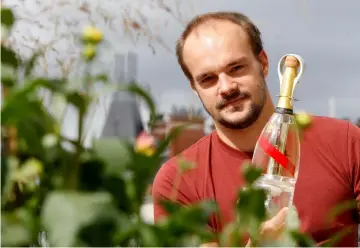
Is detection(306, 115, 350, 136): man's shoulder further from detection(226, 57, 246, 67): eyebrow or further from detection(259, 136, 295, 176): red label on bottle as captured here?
detection(259, 136, 295, 176): red label on bottle

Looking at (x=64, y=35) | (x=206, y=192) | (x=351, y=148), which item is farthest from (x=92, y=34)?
(x=351, y=148)

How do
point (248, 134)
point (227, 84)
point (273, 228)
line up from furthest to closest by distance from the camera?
point (248, 134)
point (227, 84)
point (273, 228)

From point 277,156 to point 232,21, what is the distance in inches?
38.4

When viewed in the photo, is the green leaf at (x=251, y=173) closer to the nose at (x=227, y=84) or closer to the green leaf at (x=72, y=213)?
the green leaf at (x=72, y=213)

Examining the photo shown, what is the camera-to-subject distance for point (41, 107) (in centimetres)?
34

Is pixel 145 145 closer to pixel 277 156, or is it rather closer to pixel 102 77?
pixel 102 77

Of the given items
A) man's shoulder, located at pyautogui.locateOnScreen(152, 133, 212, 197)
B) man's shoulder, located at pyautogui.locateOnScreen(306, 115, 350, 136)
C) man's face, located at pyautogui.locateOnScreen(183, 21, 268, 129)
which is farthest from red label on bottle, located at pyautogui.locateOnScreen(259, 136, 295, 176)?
man's shoulder, located at pyautogui.locateOnScreen(306, 115, 350, 136)

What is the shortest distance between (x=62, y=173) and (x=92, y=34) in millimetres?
84

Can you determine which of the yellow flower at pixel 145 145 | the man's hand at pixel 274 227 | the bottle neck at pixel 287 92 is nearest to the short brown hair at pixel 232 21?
the bottle neck at pixel 287 92

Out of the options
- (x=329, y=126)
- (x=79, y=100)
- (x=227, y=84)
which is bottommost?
(x=329, y=126)

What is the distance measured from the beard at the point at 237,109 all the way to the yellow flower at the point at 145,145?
129 centimetres

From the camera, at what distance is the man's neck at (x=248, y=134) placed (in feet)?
5.86

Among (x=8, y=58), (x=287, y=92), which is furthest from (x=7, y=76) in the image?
(x=287, y=92)

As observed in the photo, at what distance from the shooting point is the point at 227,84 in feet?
5.46
